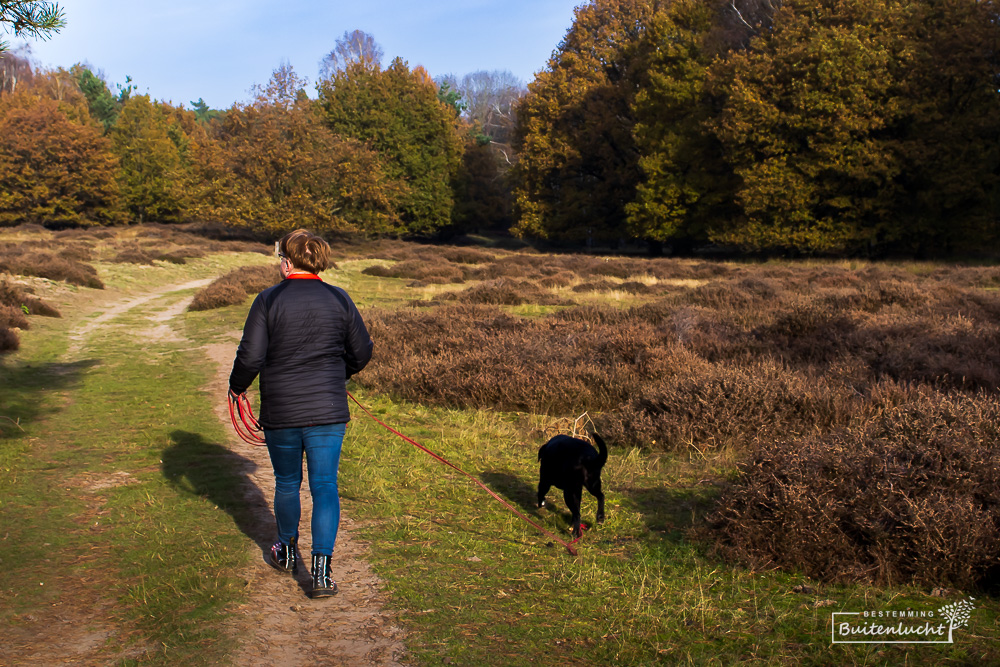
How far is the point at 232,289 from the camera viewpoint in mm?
17266

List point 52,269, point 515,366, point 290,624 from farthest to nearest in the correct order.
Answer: point 52,269, point 515,366, point 290,624

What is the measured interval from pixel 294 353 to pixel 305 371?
0.10 metres

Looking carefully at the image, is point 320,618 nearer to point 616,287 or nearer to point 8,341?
point 8,341

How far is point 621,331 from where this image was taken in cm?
963

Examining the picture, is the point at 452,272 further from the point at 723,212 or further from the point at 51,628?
the point at 51,628

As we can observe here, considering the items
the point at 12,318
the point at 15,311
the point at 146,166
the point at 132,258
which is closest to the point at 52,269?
the point at 15,311

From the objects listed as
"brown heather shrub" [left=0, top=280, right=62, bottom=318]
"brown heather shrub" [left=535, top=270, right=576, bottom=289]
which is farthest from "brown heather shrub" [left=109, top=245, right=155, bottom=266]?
"brown heather shrub" [left=535, top=270, right=576, bottom=289]

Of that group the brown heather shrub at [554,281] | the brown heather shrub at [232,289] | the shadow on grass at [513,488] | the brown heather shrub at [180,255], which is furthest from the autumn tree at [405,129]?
the shadow on grass at [513,488]

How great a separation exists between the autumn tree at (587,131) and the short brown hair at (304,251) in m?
40.8

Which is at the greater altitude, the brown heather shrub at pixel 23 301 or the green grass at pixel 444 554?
the brown heather shrub at pixel 23 301

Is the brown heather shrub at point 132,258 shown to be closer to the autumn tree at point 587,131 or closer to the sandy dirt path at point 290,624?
the sandy dirt path at point 290,624

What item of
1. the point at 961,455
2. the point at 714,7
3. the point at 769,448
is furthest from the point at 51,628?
the point at 714,7

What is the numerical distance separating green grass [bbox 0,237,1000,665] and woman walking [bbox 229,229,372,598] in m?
0.58

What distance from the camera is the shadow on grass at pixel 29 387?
23.8 ft
